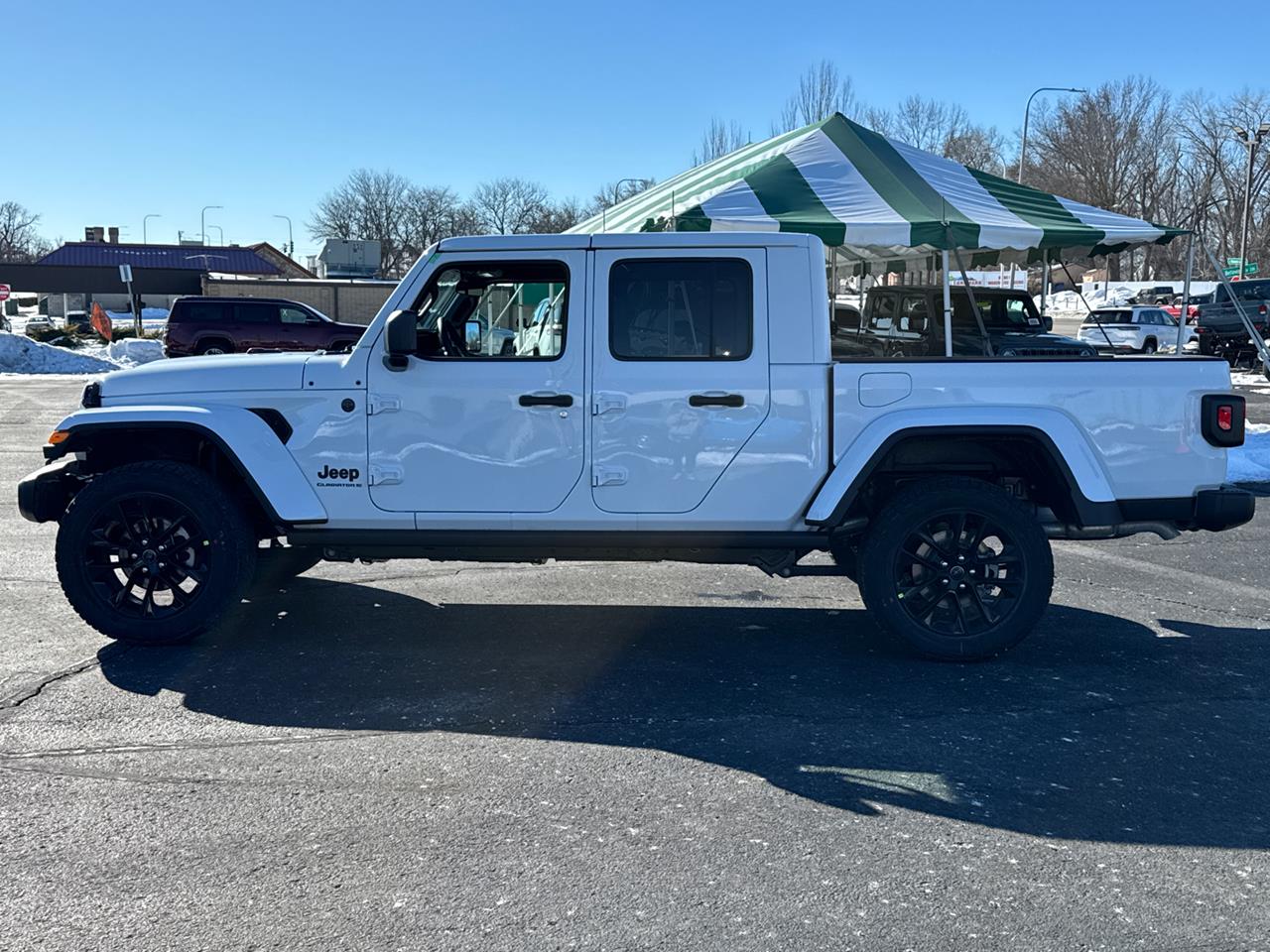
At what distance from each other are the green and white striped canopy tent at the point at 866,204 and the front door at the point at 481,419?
584 centimetres

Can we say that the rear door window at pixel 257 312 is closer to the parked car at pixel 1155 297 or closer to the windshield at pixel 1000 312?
the windshield at pixel 1000 312

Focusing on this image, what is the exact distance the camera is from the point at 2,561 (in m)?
7.60

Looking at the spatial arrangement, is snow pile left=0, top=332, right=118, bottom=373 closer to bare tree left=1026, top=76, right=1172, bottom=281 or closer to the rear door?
the rear door

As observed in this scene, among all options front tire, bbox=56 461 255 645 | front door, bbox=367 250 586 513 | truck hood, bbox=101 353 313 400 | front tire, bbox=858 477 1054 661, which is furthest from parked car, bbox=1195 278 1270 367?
front tire, bbox=56 461 255 645

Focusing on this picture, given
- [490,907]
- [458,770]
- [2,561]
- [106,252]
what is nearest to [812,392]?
[458,770]

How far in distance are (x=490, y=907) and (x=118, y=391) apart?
3.58 m

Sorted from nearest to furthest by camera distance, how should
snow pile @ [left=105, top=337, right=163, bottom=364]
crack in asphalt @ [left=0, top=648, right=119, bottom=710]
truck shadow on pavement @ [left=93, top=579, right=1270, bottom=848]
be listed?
truck shadow on pavement @ [left=93, top=579, right=1270, bottom=848] → crack in asphalt @ [left=0, top=648, right=119, bottom=710] → snow pile @ [left=105, top=337, right=163, bottom=364]

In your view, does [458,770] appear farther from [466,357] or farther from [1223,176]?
[1223,176]

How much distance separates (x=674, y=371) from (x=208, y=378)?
7.31 ft

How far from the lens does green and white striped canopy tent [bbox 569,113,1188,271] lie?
11.2 metres

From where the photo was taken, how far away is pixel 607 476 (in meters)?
5.52

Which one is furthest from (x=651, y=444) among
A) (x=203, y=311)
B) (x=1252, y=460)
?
(x=203, y=311)

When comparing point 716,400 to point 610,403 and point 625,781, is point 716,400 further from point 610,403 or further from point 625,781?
point 625,781

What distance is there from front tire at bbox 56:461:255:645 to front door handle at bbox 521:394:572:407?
1.51 meters
